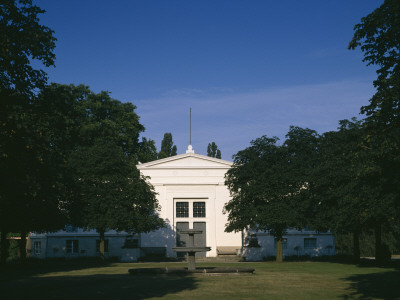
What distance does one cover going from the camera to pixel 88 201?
37.6 meters

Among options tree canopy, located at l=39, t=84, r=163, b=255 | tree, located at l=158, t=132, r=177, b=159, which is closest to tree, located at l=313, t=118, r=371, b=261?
tree canopy, located at l=39, t=84, r=163, b=255

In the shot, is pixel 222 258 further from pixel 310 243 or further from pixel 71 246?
pixel 71 246

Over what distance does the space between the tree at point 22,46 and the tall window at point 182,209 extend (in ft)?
113

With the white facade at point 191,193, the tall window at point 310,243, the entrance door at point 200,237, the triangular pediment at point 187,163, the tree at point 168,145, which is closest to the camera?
the entrance door at point 200,237

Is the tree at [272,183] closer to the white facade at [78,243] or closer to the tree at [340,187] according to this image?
the tree at [340,187]

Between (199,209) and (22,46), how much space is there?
36636 mm

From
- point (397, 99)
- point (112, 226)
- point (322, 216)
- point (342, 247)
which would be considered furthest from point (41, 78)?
point (342, 247)

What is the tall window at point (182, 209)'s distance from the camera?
5091cm

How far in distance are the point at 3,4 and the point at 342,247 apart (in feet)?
139

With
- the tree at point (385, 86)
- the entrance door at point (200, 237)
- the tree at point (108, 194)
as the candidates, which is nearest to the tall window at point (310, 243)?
the entrance door at point (200, 237)

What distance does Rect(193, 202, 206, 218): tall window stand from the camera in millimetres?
51000

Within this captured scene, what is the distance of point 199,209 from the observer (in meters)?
51.2

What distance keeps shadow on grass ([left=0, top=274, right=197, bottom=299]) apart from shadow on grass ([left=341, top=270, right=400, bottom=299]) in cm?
613

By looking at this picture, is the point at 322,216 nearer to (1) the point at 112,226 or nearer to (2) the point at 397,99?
(1) the point at 112,226
